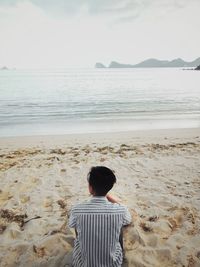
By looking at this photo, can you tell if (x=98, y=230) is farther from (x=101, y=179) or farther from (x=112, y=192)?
(x=112, y=192)

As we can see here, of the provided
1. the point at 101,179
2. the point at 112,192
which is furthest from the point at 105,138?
the point at 101,179

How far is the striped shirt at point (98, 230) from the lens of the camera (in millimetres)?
2740

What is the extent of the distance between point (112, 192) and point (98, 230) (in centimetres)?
279

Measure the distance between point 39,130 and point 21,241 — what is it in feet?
30.2

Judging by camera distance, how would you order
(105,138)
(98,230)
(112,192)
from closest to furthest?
(98,230) → (112,192) → (105,138)

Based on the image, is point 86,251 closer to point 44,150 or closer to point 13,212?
point 13,212

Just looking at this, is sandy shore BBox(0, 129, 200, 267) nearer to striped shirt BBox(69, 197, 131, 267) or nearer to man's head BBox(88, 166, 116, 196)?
striped shirt BBox(69, 197, 131, 267)

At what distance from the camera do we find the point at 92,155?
7.89m

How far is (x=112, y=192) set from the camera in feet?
18.1

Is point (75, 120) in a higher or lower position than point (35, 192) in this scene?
higher

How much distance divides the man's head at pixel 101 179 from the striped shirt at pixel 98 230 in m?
0.09

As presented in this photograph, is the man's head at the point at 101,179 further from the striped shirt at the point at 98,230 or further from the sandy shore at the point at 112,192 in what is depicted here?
the sandy shore at the point at 112,192

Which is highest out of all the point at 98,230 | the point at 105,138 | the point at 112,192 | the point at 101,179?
the point at 101,179

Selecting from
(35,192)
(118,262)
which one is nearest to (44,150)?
(35,192)
